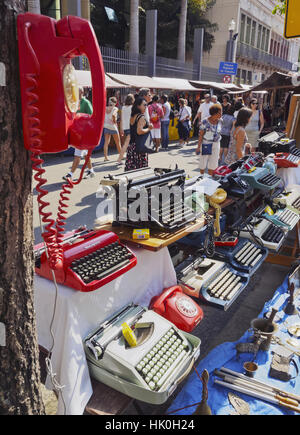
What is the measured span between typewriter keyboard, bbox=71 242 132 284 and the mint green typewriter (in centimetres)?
34

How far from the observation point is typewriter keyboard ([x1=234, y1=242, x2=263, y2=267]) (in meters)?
3.37

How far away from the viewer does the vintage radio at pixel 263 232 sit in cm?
371

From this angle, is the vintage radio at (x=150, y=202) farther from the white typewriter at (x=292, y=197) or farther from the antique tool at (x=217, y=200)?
the white typewriter at (x=292, y=197)

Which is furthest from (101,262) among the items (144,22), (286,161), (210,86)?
(144,22)

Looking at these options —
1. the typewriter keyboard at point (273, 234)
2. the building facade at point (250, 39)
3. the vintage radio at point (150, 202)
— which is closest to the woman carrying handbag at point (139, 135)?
the typewriter keyboard at point (273, 234)

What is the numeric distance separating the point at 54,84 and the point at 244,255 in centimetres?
267

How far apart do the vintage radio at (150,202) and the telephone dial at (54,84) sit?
103cm

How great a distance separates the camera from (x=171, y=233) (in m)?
2.57

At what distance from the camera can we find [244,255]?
348 centimetres

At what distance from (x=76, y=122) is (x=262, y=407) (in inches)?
90.1

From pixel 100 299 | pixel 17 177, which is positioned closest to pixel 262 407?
pixel 100 299

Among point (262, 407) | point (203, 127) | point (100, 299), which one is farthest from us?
point (203, 127)

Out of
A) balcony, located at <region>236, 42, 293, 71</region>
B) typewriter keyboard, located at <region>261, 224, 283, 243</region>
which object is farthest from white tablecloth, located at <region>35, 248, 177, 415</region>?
balcony, located at <region>236, 42, 293, 71</region>
